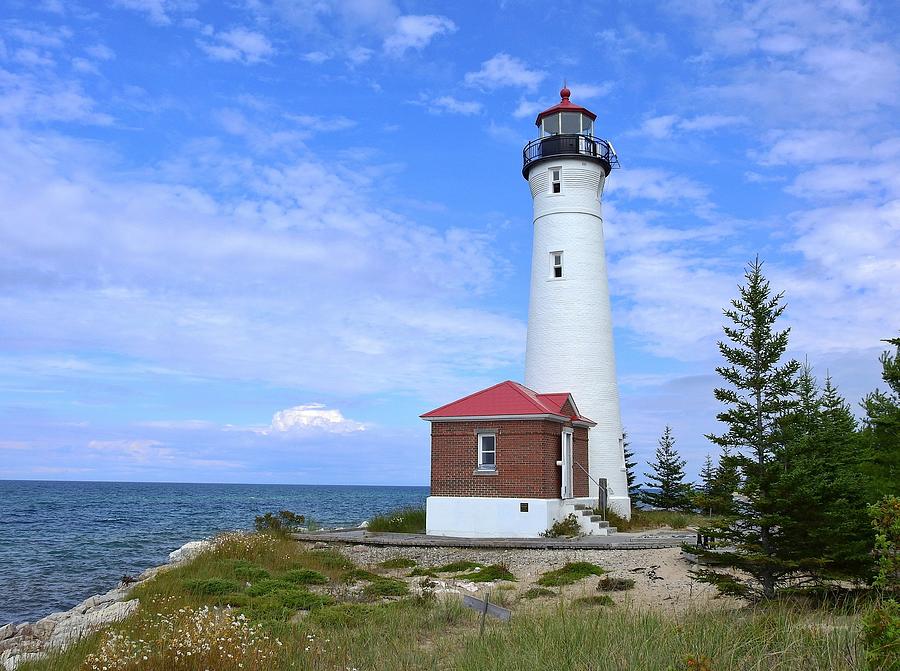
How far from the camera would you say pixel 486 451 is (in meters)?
23.2

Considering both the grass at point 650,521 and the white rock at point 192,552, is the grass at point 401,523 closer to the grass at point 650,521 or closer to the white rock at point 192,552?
the white rock at point 192,552

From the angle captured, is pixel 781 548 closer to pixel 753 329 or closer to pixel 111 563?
pixel 753 329

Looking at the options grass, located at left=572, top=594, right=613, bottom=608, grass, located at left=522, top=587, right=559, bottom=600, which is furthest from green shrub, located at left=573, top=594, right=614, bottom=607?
grass, located at left=522, top=587, right=559, bottom=600

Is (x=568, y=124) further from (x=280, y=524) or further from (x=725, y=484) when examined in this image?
(x=725, y=484)

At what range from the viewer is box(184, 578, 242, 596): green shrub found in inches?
487

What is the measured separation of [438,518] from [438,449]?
2038 mm

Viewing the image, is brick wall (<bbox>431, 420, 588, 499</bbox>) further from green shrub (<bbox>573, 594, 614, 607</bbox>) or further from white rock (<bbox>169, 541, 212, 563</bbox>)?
green shrub (<bbox>573, 594, 614, 607</bbox>)

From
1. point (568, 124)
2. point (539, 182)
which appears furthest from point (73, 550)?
point (568, 124)

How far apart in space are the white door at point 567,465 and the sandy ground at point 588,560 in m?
4.29

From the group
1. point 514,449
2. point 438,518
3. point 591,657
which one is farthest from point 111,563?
point 591,657

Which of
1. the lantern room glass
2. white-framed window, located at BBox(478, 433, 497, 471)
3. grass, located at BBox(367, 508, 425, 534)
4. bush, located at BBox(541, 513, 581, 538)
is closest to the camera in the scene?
bush, located at BBox(541, 513, 581, 538)

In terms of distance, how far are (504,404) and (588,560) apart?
22.6 feet

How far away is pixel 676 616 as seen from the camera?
27.0ft

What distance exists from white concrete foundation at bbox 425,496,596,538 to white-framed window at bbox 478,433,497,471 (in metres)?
0.95
